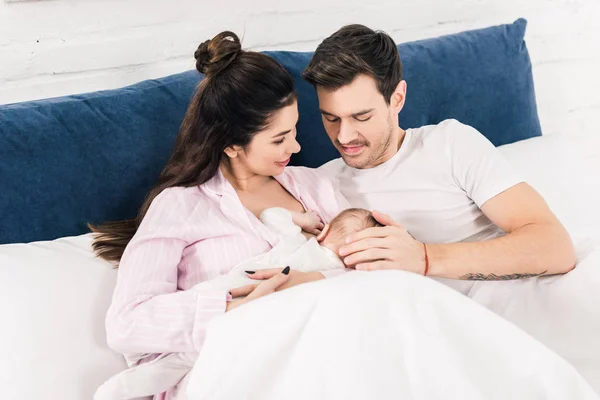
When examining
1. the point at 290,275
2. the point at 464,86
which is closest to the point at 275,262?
the point at 290,275

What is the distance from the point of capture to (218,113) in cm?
164

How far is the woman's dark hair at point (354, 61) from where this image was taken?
1822mm

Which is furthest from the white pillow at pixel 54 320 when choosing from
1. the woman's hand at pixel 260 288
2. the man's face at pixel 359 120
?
the man's face at pixel 359 120

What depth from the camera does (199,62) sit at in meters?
1.67

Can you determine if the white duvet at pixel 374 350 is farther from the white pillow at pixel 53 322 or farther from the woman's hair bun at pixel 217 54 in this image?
the woman's hair bun at pixel 217 54

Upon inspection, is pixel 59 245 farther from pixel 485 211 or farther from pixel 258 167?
pixel 485 211

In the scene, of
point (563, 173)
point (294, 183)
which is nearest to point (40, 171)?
point (294, 183)

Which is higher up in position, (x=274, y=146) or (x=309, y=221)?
(x=274, y=146)

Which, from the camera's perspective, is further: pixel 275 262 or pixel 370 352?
pixel 275 262

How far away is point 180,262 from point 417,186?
0.67 metres

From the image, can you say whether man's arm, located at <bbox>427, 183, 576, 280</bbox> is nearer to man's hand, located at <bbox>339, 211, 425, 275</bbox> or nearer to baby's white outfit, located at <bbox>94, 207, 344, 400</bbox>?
man's hand, located at <bbox>339, 211, 425, 275</bbox>

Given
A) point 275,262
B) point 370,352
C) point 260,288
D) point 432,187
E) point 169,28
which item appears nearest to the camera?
point 370,352

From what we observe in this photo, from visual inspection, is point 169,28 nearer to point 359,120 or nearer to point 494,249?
point 359,120

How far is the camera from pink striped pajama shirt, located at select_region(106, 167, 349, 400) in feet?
4.72
